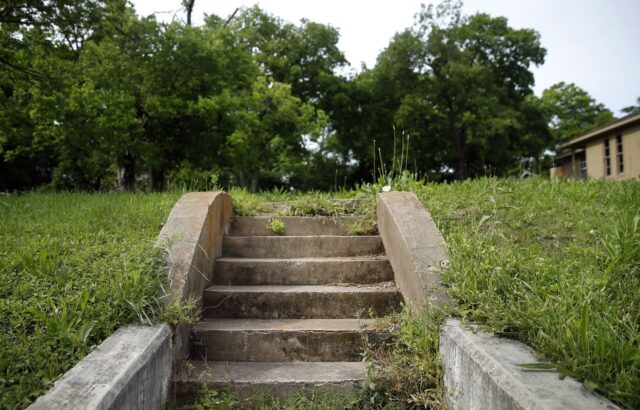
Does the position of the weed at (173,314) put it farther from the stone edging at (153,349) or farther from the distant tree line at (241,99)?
the distant tree line at (241,99)

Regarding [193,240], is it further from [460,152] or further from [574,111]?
[574,111]

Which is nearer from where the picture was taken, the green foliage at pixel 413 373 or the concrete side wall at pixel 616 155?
the green foliage at pixel 413 373

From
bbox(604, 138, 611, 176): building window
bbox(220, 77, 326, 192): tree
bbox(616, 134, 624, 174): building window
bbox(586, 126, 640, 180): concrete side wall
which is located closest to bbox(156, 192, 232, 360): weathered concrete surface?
bbox(220, 77, 326, 192): tree

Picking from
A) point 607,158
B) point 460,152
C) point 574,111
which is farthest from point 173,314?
point 574,111

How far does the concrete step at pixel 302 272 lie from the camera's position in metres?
3.89

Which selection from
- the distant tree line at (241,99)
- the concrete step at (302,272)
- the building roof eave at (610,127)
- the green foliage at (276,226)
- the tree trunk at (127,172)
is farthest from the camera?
the building roof eave at (610,127)

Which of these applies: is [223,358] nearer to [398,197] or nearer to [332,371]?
[332,371]

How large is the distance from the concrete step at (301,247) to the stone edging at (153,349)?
283 mm

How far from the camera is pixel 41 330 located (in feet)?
7.58

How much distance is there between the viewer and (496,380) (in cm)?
189

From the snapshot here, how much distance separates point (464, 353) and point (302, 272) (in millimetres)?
1879

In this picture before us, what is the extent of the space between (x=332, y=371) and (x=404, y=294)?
2.89 ft

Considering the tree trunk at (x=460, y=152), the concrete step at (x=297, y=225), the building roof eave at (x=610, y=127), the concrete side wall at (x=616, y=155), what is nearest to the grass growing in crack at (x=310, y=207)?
the concrete step at (x=297, y=225)

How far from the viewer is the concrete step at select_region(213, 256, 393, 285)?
3.89 metres
